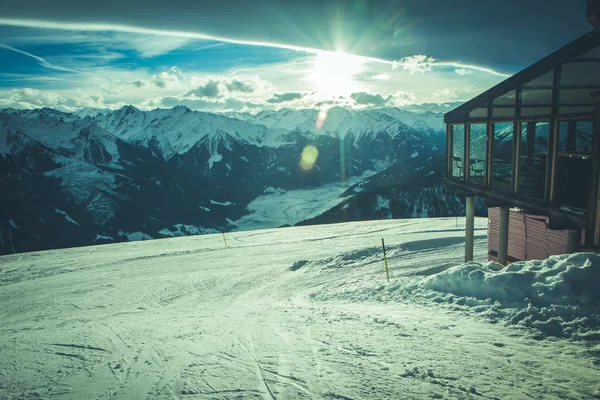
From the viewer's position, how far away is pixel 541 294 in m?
7.04

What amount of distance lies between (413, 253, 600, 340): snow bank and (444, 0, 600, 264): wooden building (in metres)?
1.07

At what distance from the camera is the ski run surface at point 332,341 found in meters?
5.17

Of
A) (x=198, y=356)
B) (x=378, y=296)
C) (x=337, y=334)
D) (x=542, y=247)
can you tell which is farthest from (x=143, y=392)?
(x=542, y=247)

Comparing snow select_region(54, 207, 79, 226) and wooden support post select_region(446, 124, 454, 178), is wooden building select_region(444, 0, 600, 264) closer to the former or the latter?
wooden support post select_region(446, 124, 454, 178)

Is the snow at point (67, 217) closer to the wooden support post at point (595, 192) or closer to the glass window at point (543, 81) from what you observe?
the glass window at point (543, 81)

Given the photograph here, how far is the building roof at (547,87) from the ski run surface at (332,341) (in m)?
4.78

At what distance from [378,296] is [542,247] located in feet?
20.1

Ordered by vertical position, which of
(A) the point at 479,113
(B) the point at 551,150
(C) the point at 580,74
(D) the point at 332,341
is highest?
(C) the point at 580,74

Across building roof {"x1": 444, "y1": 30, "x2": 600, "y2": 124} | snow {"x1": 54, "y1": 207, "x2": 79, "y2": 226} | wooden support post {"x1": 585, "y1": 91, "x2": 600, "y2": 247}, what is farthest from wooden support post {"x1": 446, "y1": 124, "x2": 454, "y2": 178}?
snow {"x1": 54, "y1": 207, "x2": 79, "y2": 226}

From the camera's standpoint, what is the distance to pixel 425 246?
68.2 ft

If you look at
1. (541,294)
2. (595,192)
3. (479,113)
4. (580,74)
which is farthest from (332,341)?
(479,113)

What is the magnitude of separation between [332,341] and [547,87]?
9670 millimetres

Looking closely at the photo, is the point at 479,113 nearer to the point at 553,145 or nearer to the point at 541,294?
the point at 553,145

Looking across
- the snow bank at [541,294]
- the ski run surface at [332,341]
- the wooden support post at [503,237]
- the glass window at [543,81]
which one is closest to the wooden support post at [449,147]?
the wooden support post at [503,237]
